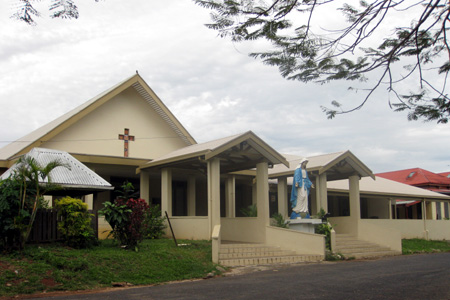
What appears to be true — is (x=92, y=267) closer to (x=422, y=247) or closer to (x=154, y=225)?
(x=154, y=225)

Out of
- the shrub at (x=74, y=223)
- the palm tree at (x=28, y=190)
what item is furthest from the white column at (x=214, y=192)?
the palm tree at (x=28, y=190)

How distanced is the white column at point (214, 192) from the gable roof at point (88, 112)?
542 centimetres

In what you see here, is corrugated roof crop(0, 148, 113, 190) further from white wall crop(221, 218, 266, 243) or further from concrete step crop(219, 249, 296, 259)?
white wall crop(221, 218, 266, 243)

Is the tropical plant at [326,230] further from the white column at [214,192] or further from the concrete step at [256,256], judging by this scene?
the white column at [214,192]

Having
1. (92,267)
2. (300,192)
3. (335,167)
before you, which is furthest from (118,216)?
(335,167)

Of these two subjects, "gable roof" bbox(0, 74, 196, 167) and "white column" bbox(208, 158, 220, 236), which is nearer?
"white column" bbox(208, 158, 220, 236)

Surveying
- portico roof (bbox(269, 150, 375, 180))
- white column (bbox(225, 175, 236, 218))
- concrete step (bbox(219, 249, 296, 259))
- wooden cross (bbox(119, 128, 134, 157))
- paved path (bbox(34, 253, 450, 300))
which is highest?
wooden cross (bbox(119, 128, 134, 157))

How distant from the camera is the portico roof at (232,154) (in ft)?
56.8

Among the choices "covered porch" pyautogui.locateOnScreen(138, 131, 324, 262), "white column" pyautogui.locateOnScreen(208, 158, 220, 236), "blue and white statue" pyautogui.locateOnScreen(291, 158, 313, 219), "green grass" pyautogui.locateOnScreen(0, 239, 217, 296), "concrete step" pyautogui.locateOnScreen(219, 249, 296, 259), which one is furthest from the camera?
"blue and white statue" pyautogui.locateOnScreen(291, 158, 313, 219)

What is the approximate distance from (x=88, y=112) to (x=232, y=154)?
6087mm

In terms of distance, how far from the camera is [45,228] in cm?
1342

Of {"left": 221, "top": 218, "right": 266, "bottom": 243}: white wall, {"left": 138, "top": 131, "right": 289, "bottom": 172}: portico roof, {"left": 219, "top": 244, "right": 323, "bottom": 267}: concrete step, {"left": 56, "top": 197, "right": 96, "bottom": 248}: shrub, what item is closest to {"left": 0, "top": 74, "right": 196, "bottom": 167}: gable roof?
{"left": 138, "top": 131, "right": 289, "bottom": 172}: portico roof

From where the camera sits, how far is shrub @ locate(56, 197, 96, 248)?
525 inches

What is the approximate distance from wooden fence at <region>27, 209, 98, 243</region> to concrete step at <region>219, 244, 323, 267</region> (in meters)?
4.71
